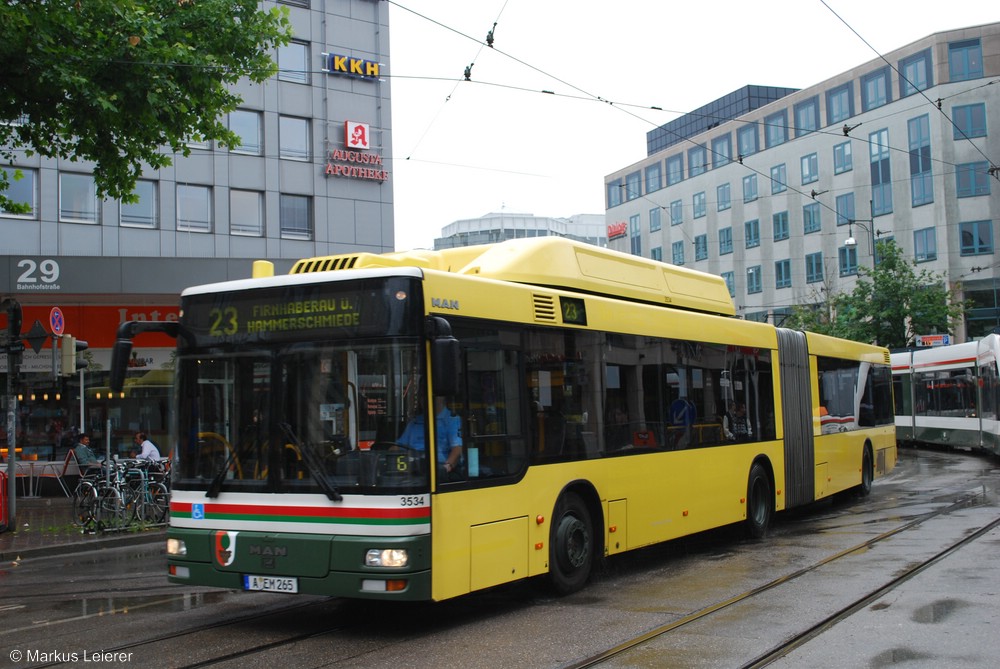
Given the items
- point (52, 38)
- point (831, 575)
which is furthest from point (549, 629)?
point (52, 38)

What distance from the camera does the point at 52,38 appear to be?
1271cm

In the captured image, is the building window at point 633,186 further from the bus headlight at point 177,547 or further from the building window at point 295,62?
the bus headlight at point 177,547

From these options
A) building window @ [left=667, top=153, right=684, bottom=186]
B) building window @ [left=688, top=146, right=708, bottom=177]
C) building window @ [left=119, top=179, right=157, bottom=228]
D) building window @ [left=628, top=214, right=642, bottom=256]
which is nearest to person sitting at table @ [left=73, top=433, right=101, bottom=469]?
building window @ [left=119, top=179, right=157, bottom=228]

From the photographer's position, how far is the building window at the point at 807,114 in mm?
58284

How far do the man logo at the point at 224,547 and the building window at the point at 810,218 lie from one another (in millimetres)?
55208

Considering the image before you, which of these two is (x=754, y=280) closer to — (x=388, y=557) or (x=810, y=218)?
(x=810, y=218)

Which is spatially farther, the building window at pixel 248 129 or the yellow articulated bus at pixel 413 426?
the building window at pixel 248 129

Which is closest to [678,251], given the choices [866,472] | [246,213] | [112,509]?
[246,213]

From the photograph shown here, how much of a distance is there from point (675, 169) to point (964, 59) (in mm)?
22789

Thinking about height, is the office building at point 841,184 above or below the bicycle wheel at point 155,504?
above

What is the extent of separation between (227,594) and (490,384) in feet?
12.0

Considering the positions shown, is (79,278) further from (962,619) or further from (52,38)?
(962,619)

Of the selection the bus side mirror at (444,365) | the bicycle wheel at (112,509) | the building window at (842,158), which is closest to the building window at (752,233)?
the building window at (842,158)

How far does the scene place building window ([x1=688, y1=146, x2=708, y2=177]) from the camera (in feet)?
219
